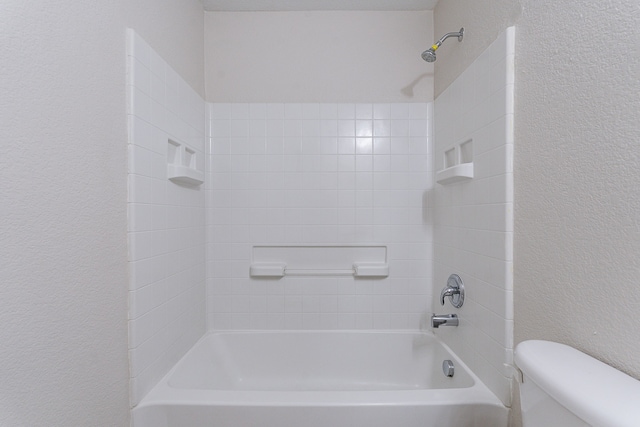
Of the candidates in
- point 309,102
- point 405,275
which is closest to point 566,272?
point 405,275

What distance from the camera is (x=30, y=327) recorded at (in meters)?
0.73

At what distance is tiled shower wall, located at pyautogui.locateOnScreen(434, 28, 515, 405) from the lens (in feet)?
3.61

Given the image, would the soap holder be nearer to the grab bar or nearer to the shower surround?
the shower surround

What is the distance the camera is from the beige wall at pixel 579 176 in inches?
26.8

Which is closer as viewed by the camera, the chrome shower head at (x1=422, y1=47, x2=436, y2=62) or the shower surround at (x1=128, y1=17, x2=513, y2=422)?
the chrome shower head at (x1=422, y1=47, x2=436, y2=62)

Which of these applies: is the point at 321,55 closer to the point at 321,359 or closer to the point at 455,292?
the point at 455,292

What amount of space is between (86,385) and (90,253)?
1.20ft

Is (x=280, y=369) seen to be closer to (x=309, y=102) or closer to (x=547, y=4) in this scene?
(x=309, y=102)

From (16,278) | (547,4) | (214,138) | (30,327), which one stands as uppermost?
(547,4)

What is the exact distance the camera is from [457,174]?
4.61 ft

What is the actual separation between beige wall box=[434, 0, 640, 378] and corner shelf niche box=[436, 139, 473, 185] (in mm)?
303

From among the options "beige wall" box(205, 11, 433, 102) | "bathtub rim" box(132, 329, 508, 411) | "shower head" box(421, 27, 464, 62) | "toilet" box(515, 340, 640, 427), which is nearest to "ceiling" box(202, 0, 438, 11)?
"beige wall" box(205, 11, 433, 102)

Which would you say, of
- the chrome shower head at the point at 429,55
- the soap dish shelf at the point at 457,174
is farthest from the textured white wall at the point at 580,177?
the chrome shower head at the point at 429,55

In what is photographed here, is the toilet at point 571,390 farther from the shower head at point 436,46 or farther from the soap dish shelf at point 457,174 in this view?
the shower head at point 436,46
